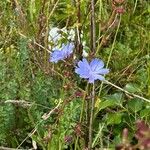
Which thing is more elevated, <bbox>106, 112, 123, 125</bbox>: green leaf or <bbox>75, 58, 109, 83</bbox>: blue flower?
<bbox>75, 58, 109, 83</bbox>: blue flower

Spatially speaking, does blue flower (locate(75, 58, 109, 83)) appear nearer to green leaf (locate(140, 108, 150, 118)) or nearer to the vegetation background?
the vegetation background

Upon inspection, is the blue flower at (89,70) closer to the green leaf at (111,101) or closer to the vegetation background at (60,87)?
the vegetation background at (60,87)

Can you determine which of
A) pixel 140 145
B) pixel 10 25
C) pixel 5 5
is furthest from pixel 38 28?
pixel 140 145

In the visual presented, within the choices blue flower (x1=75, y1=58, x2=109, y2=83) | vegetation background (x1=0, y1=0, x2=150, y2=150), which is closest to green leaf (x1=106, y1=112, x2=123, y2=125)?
vegetation background (x1=0, y1=0, x2=150, y2=150)

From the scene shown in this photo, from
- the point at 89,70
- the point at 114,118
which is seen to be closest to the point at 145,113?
the point at 114,118

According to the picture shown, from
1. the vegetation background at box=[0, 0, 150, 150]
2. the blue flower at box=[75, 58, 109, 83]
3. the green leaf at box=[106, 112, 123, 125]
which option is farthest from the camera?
the green leaf at box=[106, 112, 123, 125]

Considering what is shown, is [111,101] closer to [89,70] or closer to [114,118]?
[114,118]

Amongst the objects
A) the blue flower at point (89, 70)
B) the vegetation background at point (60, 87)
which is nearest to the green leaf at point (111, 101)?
the vegetation background at point (60, 87)

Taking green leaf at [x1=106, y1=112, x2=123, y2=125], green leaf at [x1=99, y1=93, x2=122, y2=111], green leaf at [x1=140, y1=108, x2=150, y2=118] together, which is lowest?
green leaf at [x1=106, y1=112, x2=123, y2=125]

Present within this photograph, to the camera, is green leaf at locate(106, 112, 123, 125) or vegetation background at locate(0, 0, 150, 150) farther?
green leaf at locate(106, 112, 123, 125)

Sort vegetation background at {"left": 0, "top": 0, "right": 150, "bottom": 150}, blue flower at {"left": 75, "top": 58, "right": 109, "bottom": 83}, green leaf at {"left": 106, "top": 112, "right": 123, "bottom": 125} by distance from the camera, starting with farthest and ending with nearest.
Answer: green leaf at {"left": 106, "top": 112, "right": 123, "bottom": 125}
vegetation background at {"left": 0, "top": 0, "right": 150, "bottom": 150}
blue flower at {"left": 75, "top": 58, "right": 109, "bottom": 83}
